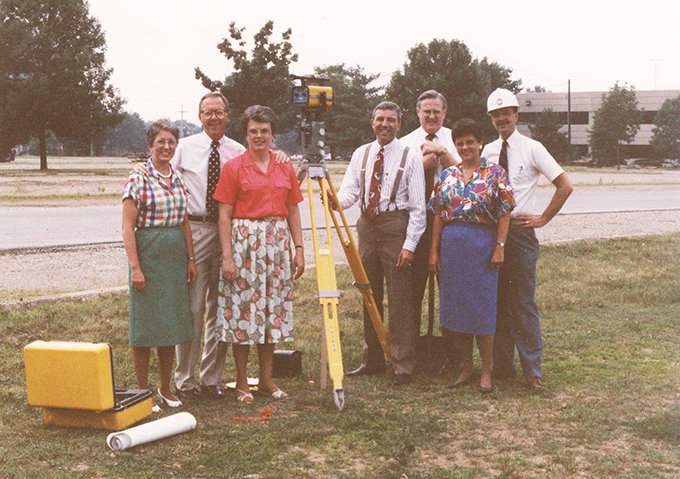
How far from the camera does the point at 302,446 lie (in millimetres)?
4031

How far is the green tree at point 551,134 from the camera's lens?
182ft

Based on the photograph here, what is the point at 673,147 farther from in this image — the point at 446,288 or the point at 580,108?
the point at 446,288

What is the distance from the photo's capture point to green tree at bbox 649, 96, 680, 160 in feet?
178

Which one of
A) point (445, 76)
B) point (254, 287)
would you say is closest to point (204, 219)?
point (254, 287)

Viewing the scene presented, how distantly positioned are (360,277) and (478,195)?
1052mm

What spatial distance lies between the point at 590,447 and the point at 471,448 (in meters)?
0.66

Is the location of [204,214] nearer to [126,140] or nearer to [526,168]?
[526,168]

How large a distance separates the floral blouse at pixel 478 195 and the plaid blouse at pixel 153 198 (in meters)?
1.84

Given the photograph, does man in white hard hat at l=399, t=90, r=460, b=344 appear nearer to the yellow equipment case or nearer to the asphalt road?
the yellow equipment case

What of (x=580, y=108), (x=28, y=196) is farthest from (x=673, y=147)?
(x=28, y=196)

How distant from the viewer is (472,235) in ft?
16.3

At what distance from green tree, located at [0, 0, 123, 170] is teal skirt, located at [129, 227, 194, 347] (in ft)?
103

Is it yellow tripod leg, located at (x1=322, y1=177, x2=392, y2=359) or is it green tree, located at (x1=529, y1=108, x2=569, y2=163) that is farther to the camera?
green tree, located at (x1=529, y1=108, x2=569, y2=163)

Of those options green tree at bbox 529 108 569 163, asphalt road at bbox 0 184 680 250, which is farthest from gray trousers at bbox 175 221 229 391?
green tree at bbox 529 108 569 163
